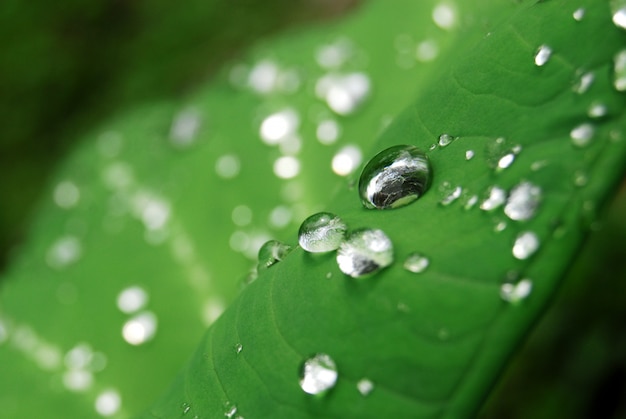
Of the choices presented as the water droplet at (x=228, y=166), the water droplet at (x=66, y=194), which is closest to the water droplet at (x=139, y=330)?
the water droplet at (x=228, y=166)

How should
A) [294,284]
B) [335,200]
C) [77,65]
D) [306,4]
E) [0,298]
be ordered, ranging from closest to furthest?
[294,284] → [335,200] → [0,298] → [77,65] → [306,4]

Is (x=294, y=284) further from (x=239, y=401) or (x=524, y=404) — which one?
(x=524, y=404)

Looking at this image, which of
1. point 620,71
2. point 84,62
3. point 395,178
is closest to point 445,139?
point 395,178

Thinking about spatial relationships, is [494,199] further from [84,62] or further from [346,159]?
[84,62]

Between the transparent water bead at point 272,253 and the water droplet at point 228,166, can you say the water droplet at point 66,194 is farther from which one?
the transparent water bead at point 272,253

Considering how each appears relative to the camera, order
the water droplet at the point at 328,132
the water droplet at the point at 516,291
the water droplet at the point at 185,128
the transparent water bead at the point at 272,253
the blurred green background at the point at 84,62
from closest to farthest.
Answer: the water droplet at the point at 516,291
the transparent water bead at the point at 272,253
the water droplet at the point at 328,132
the water droplet at the point at 185,128
the blurred green background at the point at 84,62

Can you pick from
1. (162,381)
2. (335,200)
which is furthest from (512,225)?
(162,381)

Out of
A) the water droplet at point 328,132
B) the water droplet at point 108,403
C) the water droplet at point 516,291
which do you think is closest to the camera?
the water droplet at point 516,291

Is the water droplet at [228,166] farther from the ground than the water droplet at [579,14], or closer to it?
farther from the ground
